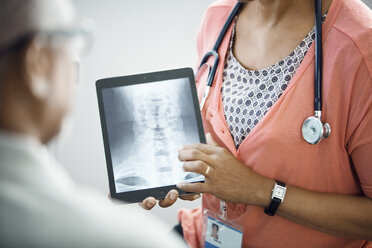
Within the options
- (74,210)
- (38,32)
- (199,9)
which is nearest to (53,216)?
(74,210)

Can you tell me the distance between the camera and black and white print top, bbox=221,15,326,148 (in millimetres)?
858

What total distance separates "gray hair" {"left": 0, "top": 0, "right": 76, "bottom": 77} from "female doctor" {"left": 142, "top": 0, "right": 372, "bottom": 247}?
1.66ft

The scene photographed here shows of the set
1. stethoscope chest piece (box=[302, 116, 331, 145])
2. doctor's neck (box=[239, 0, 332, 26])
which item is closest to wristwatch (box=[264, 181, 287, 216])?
stethoscope chest piece (box=[302, 116, 331, 145])

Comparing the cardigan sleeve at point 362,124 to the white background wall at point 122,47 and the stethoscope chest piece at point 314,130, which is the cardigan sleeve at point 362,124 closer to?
the stethoscope chest piece at point 314,130

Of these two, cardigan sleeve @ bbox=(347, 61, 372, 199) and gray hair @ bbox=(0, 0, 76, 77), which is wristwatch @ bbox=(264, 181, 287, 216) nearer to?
cardigan sleeve @ bbox=(347, 61, 372, 199)

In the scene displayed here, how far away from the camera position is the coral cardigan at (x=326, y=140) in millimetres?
763

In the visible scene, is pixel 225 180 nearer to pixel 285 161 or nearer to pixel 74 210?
pixel 285 161

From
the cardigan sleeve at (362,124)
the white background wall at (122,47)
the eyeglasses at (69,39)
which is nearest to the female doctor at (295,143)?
the cardigan sleeve at (362,124)

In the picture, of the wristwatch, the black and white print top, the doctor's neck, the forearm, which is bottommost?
the forearm

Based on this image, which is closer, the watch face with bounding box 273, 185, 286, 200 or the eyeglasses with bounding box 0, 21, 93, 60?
the eyeglasses with bounding box 0, 21, 93, 60

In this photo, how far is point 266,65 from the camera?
0.91 meters

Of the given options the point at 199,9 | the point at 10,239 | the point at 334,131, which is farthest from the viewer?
the point at 199,9

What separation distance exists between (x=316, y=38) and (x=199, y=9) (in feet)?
2.79

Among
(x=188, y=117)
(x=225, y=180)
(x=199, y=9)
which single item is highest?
(x=199, y=9)
